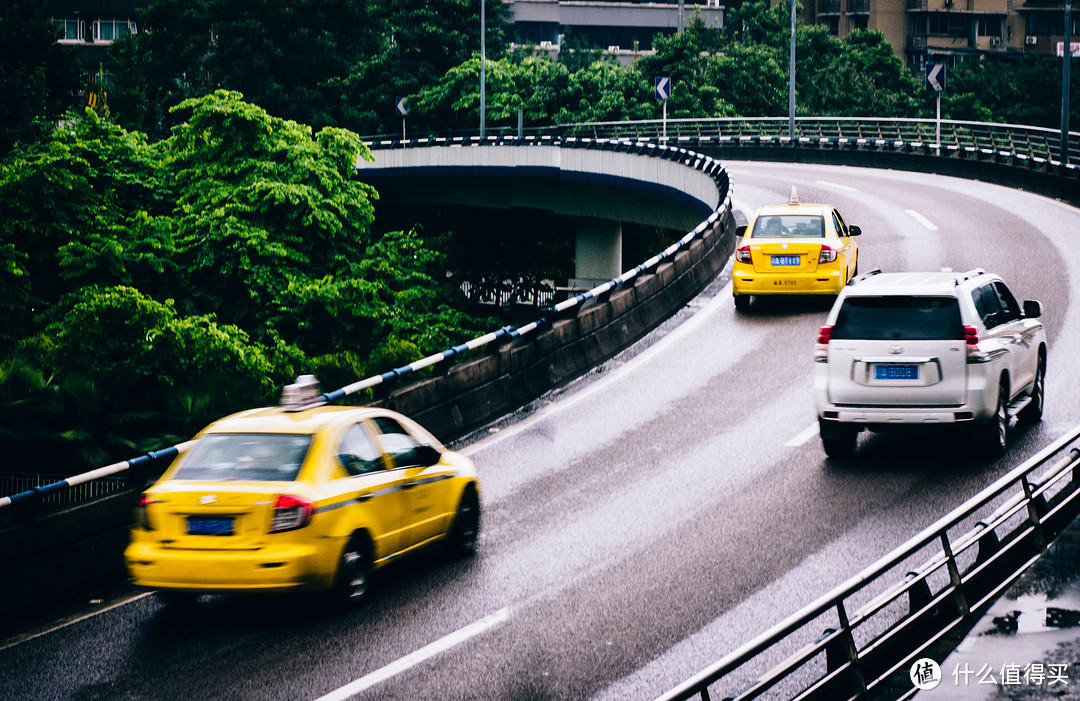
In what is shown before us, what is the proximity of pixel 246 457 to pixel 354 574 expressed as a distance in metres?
1.13

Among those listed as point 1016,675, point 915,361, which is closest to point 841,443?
point 915,361

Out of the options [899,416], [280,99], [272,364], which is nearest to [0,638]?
[899,416]

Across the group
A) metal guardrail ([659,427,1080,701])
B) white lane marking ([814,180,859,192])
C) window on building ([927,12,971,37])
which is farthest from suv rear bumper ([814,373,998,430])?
window on building ([927,12,971,37])

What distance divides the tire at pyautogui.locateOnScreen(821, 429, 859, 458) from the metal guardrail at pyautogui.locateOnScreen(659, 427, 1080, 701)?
2271mm

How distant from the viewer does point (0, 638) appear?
975 cm

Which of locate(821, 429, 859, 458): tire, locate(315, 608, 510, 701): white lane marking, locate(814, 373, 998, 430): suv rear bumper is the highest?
locate(814, 373, 998, 430): suv rear bumper

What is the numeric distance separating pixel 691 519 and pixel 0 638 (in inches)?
224

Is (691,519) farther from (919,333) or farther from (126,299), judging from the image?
(126,299)

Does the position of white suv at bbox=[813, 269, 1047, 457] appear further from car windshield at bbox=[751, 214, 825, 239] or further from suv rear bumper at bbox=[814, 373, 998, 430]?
car windshield at bbox=[751, 214, 825, 239]

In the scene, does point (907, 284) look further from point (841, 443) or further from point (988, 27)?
point (988, 27)

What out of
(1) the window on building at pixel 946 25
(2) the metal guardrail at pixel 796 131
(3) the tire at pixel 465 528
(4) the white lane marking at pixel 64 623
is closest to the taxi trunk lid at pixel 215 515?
(4) the white lane marking at pixel 64 623

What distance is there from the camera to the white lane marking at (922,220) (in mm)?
30934

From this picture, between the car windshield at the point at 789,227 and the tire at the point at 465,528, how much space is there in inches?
470

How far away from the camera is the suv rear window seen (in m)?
13.2
